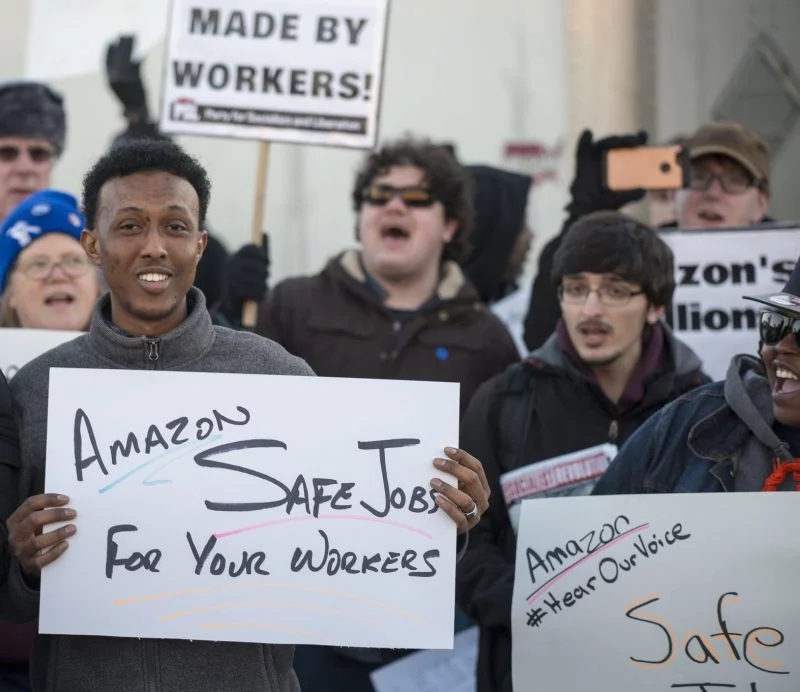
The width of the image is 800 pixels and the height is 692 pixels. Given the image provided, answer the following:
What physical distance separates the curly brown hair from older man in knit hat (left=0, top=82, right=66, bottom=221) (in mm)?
1219

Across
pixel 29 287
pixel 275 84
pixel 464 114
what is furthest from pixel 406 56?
pixel 29 287

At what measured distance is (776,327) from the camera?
11.8 feet

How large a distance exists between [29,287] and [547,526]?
193 centimetres

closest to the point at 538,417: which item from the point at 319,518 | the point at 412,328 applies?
the point at 412,328

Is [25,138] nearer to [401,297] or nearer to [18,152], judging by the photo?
[18,152]

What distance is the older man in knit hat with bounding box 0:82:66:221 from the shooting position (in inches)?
230

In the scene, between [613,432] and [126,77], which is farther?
[126,77]

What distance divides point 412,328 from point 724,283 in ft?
3.57

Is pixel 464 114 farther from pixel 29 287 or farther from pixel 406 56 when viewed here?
pixel 29 287

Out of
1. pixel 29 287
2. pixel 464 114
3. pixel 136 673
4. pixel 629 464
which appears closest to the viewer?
pixel 136 673

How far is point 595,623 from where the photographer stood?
3.56m

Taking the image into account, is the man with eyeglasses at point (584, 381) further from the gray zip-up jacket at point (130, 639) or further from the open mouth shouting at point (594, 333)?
the gray zip-up jacket at point (130, 639)

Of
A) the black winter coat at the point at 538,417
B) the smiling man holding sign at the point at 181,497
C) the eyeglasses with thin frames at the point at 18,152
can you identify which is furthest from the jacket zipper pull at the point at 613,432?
the eyeglasses with thin frames at the point at 18,152

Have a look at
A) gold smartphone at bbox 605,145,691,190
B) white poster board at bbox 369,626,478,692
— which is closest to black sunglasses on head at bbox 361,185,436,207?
gold smartphone at bbox 605,145,691,190
